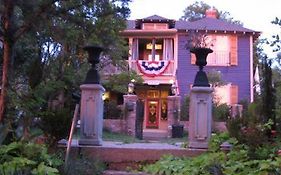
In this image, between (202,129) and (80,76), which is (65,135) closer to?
(202,129)

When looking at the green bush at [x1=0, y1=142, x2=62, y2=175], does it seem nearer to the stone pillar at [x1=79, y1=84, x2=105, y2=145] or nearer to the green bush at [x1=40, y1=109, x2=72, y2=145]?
the green bush at [x1=40, y1=109, x2=72, y2=145]

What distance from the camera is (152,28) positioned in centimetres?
2684

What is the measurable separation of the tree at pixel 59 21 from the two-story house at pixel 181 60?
16266mm

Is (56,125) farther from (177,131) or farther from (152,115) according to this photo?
(152,115)

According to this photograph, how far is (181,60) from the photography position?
26984 mm

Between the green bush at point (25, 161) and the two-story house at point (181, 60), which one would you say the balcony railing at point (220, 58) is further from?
the green bush at point (25, 161)

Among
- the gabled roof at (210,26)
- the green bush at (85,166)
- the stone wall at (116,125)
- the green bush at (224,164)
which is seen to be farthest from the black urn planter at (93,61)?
the gabled roof at (210,26)

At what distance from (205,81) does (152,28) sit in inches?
679

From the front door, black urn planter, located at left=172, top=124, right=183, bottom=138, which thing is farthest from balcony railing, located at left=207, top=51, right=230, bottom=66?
black urn planter, located at left=172, top=124, right=183, bottom=138

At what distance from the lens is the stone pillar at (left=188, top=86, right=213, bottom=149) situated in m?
9.54

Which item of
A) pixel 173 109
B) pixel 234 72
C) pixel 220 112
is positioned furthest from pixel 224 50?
pixel 173 109

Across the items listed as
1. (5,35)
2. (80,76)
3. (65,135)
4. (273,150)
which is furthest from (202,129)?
(80,76)

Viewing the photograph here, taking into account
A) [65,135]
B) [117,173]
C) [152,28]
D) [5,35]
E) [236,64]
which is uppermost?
[152,28]

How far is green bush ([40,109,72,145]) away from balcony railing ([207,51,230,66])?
1867 cm
